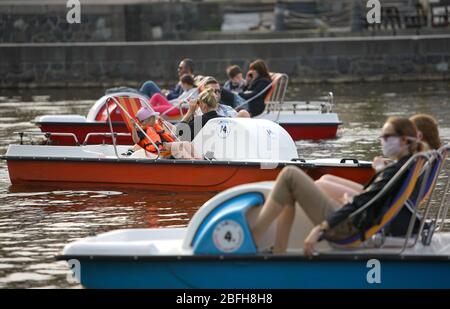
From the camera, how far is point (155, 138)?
1502 cm

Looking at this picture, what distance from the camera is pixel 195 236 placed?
30.8ft

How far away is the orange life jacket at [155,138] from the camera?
14984 mm

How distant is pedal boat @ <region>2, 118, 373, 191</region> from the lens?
14312mm

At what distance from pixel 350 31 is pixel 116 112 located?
59.9 ft

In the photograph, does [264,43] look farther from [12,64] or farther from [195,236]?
[195,236]

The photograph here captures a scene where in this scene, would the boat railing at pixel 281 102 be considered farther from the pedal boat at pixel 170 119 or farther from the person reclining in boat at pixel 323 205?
the person reclining in boat at pixel 323 205

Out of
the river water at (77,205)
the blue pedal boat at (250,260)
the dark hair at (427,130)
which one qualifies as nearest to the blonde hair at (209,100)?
the river water at (77,205)

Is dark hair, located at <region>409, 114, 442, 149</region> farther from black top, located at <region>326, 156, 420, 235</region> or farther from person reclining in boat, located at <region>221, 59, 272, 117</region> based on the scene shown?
person reclining in boat, located at <region>221, 59, 272, 117</region>

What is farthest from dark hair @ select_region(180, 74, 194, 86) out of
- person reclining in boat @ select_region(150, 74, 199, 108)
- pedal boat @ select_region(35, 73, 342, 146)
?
pedal boat @ select_region(35, 73, 342, 146)

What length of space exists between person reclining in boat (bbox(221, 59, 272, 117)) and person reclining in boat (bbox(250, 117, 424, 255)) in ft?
33.1

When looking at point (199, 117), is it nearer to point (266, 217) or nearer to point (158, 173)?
point (158, 173)

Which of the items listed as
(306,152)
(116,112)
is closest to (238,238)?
(306,152)

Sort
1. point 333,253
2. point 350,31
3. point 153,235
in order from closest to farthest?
point 333,253 < point 153,235 < point 350,31

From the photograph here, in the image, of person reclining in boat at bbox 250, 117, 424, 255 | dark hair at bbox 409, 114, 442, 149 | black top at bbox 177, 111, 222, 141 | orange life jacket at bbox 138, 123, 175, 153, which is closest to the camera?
person reclining in boat at bbox 250, 117, 424, 255
